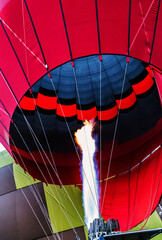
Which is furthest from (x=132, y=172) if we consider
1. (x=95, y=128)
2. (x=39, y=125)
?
(x=39, y=125)

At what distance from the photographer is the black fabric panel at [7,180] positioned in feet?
17.3

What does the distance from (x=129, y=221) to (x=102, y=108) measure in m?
1.91

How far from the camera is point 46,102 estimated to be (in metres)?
4.34

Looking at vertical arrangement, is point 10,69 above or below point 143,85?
below

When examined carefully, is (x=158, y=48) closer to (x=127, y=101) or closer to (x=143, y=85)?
(x=143, y=85)

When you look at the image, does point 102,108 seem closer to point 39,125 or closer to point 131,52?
point 39,125

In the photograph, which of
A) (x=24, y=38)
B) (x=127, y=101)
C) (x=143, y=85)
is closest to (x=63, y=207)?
(x=127, y=101)

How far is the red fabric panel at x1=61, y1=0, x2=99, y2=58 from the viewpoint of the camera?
2623 mm

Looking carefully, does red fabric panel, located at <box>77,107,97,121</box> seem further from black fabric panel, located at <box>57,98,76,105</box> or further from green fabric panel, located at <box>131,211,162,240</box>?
green fabric panel, located at <box>131,211,162,240</box>

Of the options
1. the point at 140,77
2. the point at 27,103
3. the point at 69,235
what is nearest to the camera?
the point at 27,103

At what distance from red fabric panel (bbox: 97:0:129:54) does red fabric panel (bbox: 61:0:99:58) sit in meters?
0.08

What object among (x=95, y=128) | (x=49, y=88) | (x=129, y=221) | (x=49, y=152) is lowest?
(x=129, y=221)

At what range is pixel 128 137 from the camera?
4.46m

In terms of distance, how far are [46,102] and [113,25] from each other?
1.94 m
